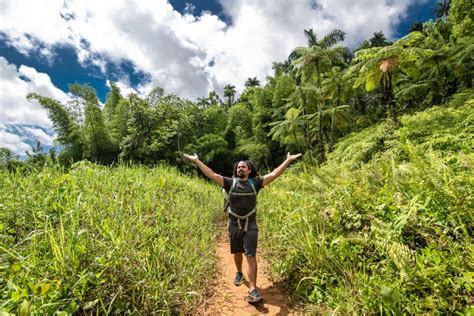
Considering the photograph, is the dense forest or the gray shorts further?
the gray shorts

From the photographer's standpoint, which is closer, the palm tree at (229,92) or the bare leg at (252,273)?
the bare leg at (252,273)

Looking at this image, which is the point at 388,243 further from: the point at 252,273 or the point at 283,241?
the point at 283,241

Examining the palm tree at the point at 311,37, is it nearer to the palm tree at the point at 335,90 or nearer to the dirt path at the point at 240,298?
the palm tree at the point at 335,90

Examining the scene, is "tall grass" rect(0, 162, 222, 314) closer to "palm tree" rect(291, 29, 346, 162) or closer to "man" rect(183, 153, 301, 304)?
"man" rect(183, 153, 301, 304)

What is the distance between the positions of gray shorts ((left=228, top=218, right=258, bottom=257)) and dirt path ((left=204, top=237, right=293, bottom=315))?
529mm

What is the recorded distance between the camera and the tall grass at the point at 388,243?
1.92 m

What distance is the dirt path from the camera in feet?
9.59

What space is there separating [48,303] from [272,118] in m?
27.7

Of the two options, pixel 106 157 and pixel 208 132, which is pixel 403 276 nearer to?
pixel 106 157

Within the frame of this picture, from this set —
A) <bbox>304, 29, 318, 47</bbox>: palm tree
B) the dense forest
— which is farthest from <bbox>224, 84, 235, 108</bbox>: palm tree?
the dense forest

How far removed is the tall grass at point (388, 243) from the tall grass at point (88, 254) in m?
1.45

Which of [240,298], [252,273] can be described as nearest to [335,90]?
[252,273]

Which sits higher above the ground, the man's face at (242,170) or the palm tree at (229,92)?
the palm tree at (229,92)

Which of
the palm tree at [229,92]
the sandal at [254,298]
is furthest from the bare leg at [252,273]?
the palm tree at [229,92]
